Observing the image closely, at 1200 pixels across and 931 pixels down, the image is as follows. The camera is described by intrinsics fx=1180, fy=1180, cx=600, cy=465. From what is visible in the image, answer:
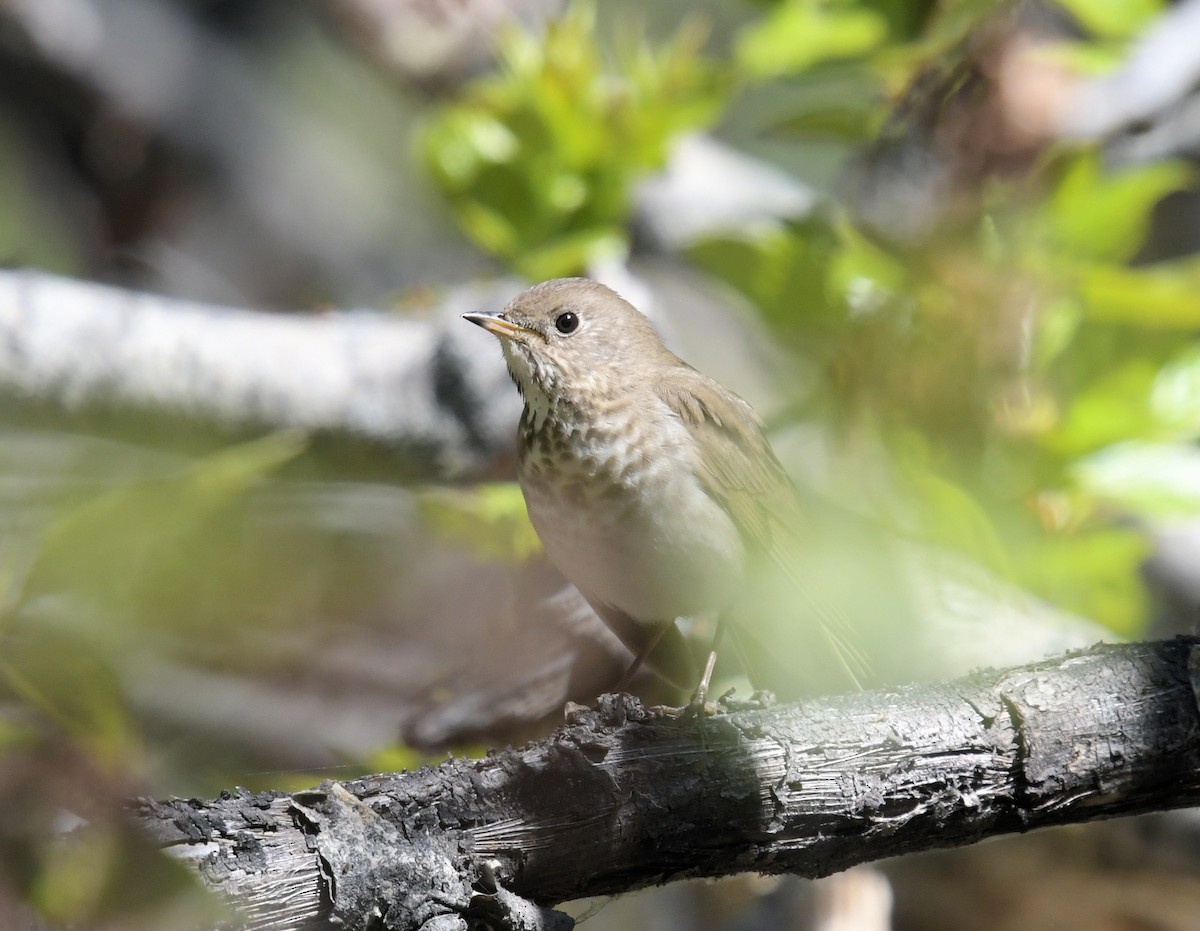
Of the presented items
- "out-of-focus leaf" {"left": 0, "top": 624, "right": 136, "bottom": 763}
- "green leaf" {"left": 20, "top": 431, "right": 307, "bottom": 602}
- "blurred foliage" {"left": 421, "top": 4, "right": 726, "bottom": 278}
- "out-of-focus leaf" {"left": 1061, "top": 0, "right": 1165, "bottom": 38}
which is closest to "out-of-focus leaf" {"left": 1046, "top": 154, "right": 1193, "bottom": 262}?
"out-of-focus leaf" {"left": 1061, "top": 0, "right": 1165, "bottom": 38}

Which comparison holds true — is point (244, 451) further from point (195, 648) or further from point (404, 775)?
point (404, 775)

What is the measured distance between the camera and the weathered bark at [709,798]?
3.34 ft

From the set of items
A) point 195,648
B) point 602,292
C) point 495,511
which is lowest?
point 195,648

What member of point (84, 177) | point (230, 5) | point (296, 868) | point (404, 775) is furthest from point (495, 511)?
point (230, 5)

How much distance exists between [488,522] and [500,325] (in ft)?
1.29

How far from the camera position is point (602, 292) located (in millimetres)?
1661

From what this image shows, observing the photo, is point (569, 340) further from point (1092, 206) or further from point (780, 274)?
point (1092, 206)

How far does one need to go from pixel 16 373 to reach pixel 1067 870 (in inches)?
76.2

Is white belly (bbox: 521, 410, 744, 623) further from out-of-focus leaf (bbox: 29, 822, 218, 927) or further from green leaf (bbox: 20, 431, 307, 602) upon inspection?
out-of-focus leaf (bbox: 29, 822, 218, 927)

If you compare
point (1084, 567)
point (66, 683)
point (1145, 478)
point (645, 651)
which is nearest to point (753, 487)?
point (645, 651)

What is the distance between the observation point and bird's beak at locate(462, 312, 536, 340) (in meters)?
1.56

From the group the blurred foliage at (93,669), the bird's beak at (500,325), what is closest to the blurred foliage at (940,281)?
the bird's beak at (500,325)

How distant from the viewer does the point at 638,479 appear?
4.87 feet

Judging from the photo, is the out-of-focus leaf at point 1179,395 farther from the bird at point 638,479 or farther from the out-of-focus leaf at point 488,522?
the out-of-focus leaf at point 488,522
